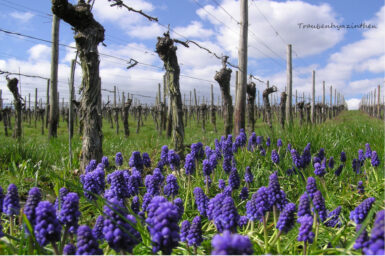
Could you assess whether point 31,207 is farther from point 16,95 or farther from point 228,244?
point 16,95

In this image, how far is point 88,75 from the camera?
4730 millimetres

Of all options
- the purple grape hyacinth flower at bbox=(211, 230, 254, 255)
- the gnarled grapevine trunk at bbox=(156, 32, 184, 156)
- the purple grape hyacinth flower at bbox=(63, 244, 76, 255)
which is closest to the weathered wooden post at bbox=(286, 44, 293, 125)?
the gnarled grapevine trunk at bbox=(156, 32, 184, 156)

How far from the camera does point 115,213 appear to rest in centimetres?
131

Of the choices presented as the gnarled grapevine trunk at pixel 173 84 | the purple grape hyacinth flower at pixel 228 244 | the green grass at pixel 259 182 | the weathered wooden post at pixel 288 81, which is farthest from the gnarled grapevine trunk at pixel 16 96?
the purple grape hyacinth flower at pixel 228 244

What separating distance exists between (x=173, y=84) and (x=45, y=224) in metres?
5.68

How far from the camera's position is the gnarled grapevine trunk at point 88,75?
15.5 ft

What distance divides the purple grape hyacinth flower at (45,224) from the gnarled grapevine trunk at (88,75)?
3.49 m

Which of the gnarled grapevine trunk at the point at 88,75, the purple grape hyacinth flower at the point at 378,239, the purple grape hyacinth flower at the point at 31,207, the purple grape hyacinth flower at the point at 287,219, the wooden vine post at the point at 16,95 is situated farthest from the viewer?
the wooden vine post at the point at 16,95

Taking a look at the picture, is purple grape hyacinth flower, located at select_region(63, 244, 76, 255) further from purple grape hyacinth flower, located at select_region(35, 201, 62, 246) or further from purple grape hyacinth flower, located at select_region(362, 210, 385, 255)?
purple grape hyacinth flower, located at select_region(362, 210, 385, 255)

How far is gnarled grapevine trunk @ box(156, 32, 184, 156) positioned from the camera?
6.56m

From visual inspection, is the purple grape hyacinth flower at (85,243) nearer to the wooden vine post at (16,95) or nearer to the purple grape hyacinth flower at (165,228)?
the purple grape hyacinth flower at (165,228)

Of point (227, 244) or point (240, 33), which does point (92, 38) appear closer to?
point (227, 244)

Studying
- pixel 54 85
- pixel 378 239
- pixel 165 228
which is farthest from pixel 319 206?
pixel 54 85

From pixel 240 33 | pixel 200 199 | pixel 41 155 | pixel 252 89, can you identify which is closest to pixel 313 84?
pixel 252 89
